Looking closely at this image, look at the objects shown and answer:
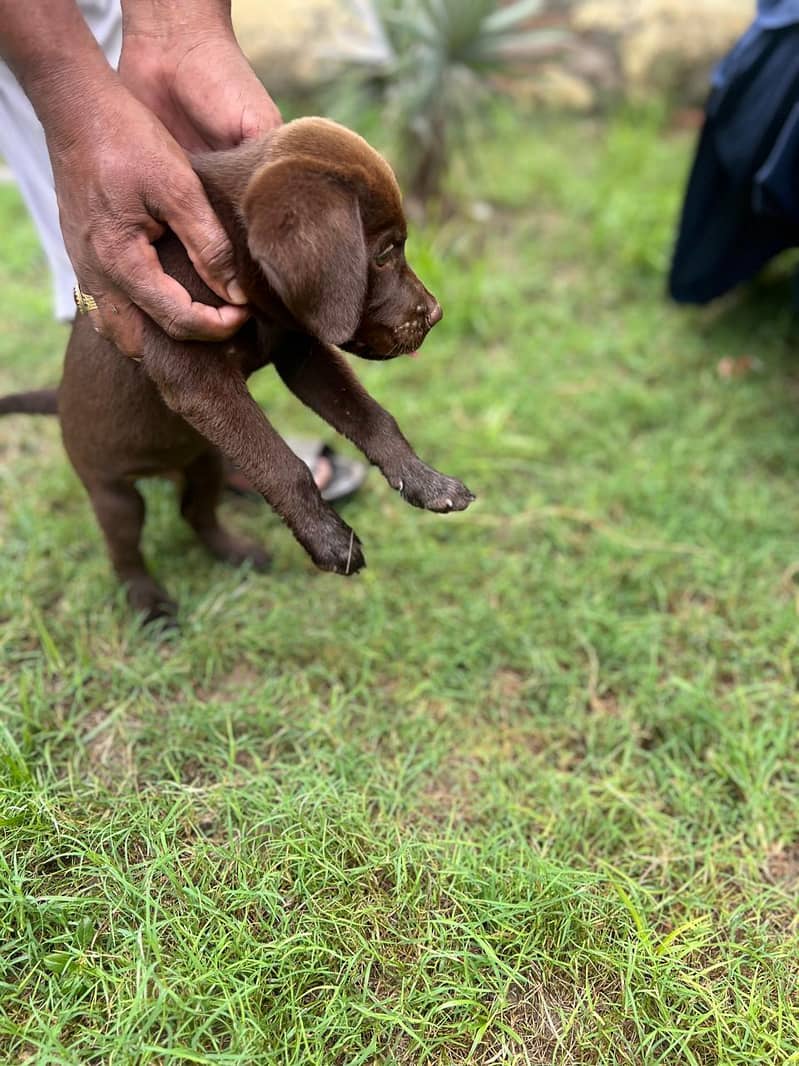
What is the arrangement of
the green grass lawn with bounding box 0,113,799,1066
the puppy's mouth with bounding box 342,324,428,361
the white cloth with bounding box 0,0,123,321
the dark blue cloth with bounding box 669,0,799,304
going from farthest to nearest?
the dark blue cloth with bounding box 669,0,799,304 < the white cloth with bounding box 0,0,123,321 < the puppy's mouth with bounding box 342,324,428,361 < the green grass lawn with bounding box 0,113,799,1066

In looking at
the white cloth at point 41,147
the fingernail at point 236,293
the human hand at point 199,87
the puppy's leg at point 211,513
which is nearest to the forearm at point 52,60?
the human hand at point 199,87

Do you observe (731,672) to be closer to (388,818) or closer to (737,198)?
(388,818)

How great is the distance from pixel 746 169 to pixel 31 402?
122 inches

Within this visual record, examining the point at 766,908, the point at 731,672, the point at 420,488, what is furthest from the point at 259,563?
the point at 766,908

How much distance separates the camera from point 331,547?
237 centimetres

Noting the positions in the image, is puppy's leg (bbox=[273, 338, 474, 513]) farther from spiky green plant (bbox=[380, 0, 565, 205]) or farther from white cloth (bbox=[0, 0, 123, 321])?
spiky green plant (bbox=[380, 0, 565, 205])

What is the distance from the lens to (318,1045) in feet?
6.66

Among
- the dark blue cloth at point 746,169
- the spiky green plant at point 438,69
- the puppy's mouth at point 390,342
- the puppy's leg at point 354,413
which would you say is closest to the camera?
the puppy's mouth at point 390,342

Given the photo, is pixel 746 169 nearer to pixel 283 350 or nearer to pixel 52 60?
pixel 283 350

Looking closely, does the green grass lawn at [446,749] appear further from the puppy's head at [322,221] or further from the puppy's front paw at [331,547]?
the puppy's head at [322,221]

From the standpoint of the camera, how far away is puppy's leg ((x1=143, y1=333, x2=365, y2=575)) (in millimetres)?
2289

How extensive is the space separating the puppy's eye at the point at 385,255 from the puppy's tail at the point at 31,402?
134 cm

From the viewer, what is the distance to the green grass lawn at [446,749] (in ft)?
7.01

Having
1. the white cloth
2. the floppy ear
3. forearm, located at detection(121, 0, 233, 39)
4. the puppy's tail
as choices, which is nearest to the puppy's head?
the floppy ear
